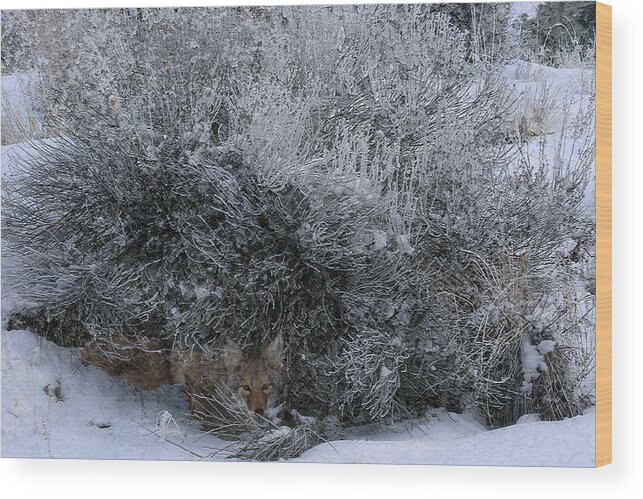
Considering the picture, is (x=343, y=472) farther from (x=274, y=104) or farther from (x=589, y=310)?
(x=274, y=104)

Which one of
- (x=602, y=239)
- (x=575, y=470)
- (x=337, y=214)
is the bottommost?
(x=575, y=470)

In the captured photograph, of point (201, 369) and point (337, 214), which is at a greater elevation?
point (337, 214)

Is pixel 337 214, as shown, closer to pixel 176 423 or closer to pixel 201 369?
pixel 201 369

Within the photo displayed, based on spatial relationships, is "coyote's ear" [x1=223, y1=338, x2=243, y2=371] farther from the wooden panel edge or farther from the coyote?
the wooden panel edge

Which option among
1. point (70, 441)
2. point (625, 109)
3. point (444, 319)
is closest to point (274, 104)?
point (444, 319)

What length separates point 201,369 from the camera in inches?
180

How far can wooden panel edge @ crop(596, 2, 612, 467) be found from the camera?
437cm

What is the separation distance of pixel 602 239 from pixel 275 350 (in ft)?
5.10

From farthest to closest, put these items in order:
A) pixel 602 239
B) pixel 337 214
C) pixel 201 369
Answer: pixel 201 369 → pixel 337 214 → pixel 602 239

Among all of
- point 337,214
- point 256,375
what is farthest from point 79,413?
point 337,214

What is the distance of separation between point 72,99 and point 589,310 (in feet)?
8.45

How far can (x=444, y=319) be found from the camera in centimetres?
447

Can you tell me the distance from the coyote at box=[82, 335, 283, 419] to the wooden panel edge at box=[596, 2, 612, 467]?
144 cm

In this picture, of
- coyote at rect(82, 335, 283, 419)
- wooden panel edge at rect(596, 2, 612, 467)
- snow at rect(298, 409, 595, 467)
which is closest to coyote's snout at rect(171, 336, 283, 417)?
coyote at rect(82, 335, 283, 419)
